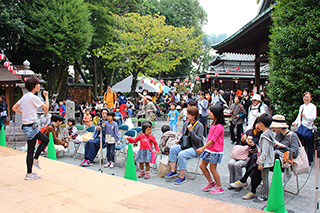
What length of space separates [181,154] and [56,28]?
15.6 meters

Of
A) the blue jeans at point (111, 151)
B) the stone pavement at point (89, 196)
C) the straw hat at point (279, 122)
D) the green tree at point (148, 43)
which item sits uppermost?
the green tree at point (148, 43)

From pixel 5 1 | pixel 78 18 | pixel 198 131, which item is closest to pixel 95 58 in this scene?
pixel 78 18

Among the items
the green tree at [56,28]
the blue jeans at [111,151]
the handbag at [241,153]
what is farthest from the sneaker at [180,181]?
the green tree at [56,28]

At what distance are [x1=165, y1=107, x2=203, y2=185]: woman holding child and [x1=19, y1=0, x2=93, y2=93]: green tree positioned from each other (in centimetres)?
1480

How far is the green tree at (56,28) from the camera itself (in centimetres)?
1720

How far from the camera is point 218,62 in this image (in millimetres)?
25109

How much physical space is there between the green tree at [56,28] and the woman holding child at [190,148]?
583 inches

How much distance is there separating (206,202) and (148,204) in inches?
35.6

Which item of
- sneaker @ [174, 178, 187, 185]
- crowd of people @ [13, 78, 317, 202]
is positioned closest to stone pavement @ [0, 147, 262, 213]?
crowd of people @ [13, 78, 317, 202]

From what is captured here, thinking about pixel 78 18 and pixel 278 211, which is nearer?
pixel 278 211

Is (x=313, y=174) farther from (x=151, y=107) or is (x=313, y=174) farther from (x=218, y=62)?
(x=218, y=62)

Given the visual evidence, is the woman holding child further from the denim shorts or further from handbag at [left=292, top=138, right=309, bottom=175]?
the denim shorts

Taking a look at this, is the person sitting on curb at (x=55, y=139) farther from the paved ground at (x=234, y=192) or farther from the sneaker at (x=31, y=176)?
the sneaker at (x=31, y=176)

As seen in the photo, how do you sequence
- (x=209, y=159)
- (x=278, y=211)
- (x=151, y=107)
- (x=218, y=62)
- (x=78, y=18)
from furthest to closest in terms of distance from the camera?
(x=218, y=62) → (x=78, y=18) → (x=151, y=107) → (x=209, y=159) → (x=278, y=211)
